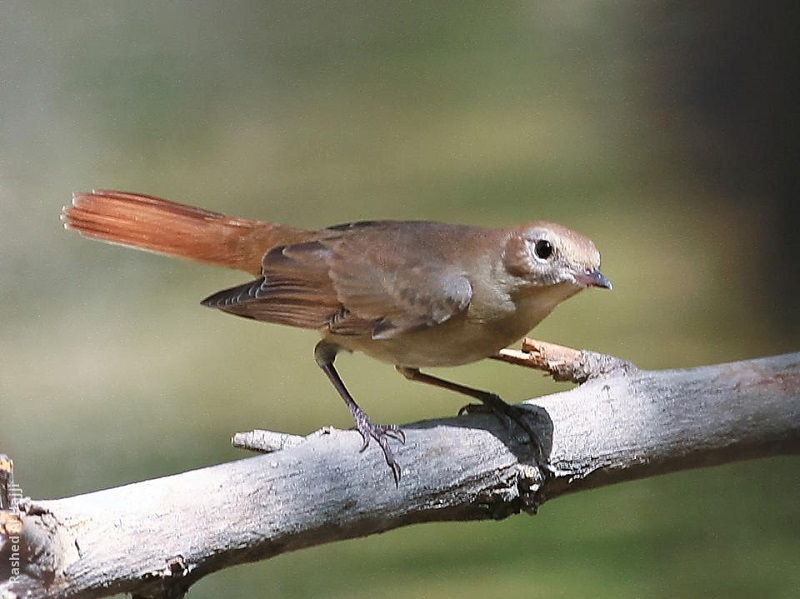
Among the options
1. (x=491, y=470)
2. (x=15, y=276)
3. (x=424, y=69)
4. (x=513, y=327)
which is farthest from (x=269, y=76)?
(x=491, y=470)

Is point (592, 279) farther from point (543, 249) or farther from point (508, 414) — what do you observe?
point (508, 414)

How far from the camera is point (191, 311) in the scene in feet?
8.75

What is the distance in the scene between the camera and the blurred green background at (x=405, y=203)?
252 cm

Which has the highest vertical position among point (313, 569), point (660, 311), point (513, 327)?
point (660, 311)

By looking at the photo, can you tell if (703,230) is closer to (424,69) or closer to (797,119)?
(797,119)

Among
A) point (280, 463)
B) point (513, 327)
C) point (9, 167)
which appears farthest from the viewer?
point (9, 167)

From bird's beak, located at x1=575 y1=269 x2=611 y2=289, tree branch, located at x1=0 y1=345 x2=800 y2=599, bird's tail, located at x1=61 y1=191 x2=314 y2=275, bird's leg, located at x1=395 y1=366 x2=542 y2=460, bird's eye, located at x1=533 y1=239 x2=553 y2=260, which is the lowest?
tree branch, located at x1=0 y1=345 x2=800 y2=599

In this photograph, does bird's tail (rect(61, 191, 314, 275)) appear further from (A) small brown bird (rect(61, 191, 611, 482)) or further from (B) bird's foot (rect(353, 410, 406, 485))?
(B) bird's foot (rect(353, 410, 406, 485))

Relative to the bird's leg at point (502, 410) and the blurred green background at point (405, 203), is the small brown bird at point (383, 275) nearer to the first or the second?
the bird's leg at point (502, 410)

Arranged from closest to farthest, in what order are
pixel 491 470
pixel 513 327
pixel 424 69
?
pixel 491 470, pixel 513 327, pixel 424 69

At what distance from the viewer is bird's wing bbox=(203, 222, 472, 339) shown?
1693 mm

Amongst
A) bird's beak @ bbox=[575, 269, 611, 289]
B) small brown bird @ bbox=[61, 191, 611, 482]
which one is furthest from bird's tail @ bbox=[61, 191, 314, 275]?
bird's beak @ bbox=[575, 269, 611, 289]

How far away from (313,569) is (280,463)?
1284 mm

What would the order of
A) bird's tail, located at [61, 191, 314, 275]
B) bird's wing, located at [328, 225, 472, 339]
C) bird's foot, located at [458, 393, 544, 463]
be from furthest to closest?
1. bird's tail, located at [61, 191, 314, 275]
2. bird's wing, located at [328, 225, 472, 339]
3. bird's foot, located at [458, 393, 544, 463]
